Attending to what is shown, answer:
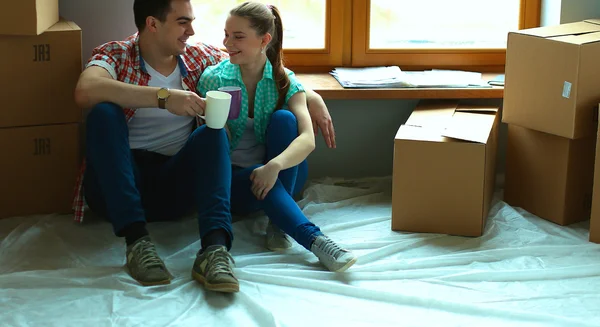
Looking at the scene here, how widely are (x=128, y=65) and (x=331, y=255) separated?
0.84 m

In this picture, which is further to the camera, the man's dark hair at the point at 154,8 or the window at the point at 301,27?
the window at the point at 301,27

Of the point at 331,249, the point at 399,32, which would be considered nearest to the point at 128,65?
the point at 331,249

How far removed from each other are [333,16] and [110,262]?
1.28 metres

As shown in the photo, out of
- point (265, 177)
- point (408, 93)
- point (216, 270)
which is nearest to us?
point (216, 270)

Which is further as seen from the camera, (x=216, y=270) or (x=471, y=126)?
(x=471, y=126)

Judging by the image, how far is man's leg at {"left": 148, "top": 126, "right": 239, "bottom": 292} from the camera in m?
2.17

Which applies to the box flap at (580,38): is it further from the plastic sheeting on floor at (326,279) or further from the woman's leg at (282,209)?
the woman's leg at (282,209)

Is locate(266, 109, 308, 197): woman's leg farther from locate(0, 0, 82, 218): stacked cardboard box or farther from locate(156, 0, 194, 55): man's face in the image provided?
locate(0, 0, 82, 218): stacked cardboard box

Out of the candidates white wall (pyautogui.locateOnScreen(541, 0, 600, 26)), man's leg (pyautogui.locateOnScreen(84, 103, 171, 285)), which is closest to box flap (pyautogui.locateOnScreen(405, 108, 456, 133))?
white wall (pyautogui.locateOnScreen(541, 0, 600, 26))

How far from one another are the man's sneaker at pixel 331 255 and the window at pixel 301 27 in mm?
1014

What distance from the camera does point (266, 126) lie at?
2.65m

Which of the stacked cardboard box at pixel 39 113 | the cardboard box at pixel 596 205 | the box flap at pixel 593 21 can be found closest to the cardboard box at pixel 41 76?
the stacked cardboard box at pixel 39 113

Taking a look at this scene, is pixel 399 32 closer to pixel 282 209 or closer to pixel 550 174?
pixel 550 174

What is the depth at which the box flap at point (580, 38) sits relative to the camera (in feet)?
8.35
